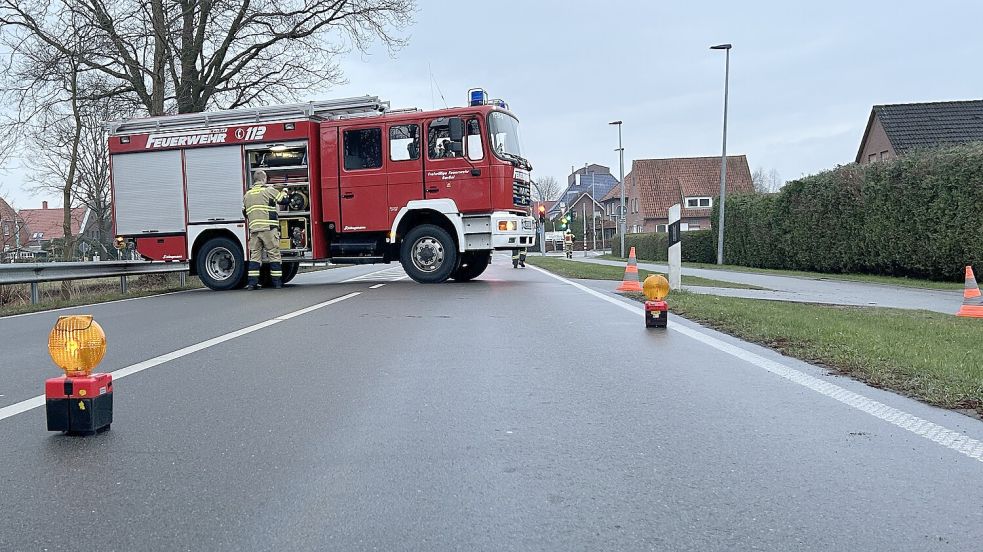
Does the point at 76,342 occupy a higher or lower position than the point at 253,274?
higher

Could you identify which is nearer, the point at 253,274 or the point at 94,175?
the point at 253,274

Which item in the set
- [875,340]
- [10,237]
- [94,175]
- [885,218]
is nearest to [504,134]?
[875,340]

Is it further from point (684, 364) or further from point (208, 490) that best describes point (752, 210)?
point (208, 490)

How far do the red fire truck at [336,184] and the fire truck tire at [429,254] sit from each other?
0.02 m

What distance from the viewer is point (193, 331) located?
8531mm

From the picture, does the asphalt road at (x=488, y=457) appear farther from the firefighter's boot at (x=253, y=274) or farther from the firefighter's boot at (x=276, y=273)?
the firefighter's boot at (x=276, y=273)

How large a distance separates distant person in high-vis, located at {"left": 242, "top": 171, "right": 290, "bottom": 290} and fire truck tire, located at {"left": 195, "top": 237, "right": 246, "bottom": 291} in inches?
30.7

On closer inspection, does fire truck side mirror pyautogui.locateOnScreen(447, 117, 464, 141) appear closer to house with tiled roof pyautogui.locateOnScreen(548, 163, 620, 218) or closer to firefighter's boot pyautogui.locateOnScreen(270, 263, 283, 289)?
firefighter's boot pyautogui.locateOnScreen(270, 263, 283, 289)

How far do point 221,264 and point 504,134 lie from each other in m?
6.23

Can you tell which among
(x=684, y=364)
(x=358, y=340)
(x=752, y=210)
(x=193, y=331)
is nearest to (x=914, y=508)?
(x=684, y=364)

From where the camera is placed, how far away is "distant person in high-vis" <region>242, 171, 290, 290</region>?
1500cm

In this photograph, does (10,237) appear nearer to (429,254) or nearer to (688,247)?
(688,247)

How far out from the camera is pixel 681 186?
72.1 metres

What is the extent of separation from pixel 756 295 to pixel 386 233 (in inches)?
267
